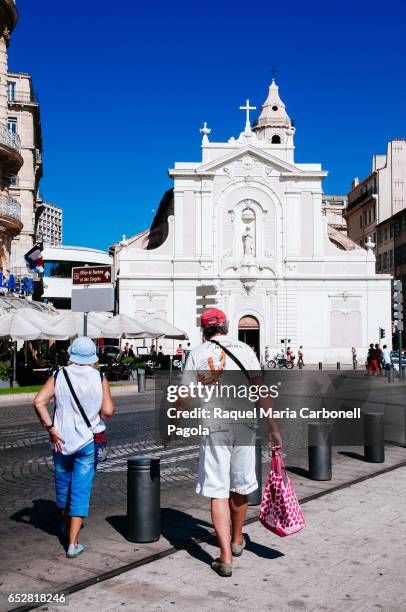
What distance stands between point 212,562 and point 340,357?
1916 inches

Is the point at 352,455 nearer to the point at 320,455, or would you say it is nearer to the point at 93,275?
the point at 320,455

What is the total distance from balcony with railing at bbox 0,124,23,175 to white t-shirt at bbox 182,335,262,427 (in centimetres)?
2832

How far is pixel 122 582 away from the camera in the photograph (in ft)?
16.5

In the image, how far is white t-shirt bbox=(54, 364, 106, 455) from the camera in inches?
219

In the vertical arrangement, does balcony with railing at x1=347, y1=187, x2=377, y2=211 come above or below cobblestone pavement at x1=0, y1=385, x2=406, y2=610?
above

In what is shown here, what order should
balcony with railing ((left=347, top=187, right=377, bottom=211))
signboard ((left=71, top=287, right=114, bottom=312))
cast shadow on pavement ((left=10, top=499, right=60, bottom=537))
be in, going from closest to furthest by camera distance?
cast shadow on pavement ((left=10, top=499, right=60, bottom=537)), signboard ((left=71, top=287, right=114, bottom=312)), balcony with railing ((left=347, top=187, right=377, bottom=211))

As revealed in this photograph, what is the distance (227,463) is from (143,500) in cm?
102

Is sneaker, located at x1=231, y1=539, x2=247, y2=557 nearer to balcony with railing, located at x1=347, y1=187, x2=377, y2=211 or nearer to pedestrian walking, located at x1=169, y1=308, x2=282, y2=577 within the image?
pedestrian walking, located at x1=169, y1=308, x2=282, y2=577

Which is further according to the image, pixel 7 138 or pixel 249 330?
pixel 249 330

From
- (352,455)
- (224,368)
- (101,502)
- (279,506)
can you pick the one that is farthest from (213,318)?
(352,455)

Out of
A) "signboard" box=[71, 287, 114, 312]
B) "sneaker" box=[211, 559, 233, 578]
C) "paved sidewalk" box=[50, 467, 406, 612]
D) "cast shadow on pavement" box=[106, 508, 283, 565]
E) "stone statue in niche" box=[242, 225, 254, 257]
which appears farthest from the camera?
"stone statue in niche" box=[242, 225, 254, 257]

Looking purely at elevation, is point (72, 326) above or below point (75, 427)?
above

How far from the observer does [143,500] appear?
596cm

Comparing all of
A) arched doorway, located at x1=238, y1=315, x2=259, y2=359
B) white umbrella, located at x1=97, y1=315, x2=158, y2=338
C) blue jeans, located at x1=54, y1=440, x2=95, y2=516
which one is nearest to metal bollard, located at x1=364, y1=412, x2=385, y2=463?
blue jeans, located at x1=54, y1=440, x2=95, y2=516
